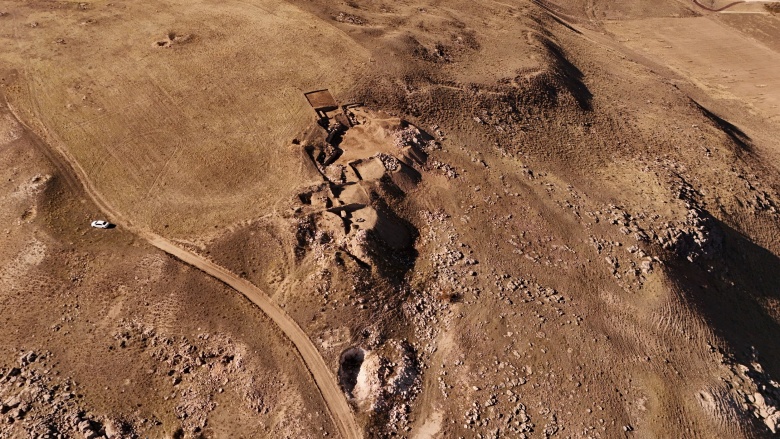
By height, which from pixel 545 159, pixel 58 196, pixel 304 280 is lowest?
pixel 58 196

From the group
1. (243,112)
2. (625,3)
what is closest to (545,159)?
(243,112)

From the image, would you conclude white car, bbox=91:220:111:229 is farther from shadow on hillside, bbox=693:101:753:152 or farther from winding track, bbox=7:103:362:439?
shadow on hillside, bbox=693:101:753:152

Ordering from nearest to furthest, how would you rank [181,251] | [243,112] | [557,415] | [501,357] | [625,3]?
1. [557,415]
2. [501,357]
3. [181,251]
4. [243,112]
5. [625,3]

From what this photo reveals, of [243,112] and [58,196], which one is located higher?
[243,112]

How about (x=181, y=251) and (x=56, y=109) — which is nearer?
(x=181, y=251)

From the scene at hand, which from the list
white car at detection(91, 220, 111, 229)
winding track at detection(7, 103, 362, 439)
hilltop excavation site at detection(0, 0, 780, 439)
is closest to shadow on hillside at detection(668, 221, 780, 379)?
hilltop excavation site at detection(0, 0, 780, 439)

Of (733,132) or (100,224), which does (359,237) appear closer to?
A: (100,224)

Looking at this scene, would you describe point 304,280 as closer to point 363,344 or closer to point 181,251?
point 363,344
